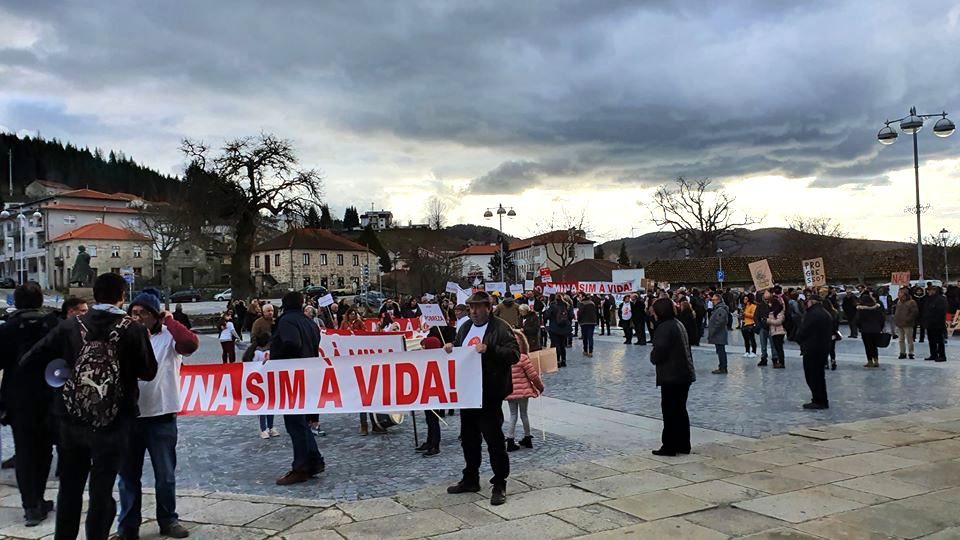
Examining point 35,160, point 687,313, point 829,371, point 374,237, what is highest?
point 35,160

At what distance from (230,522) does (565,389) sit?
872 cm

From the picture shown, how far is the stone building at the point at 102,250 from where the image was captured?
279ft

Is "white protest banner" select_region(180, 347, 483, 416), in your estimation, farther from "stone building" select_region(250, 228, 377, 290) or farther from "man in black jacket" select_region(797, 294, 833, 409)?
"stone building" select_region(250, 228, 377, 290)

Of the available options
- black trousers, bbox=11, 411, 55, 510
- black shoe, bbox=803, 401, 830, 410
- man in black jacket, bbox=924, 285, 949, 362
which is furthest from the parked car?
black trousers, bbox=11, 411, 55, 510

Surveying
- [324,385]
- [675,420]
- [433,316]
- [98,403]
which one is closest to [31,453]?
[98,403]

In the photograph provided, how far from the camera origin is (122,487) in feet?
17.6

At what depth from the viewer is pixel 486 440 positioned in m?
6.27

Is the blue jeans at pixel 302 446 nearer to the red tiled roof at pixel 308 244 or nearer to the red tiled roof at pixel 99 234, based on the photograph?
the red tiled roof at pixel 99 234

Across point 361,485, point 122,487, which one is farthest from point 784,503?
point 122,487

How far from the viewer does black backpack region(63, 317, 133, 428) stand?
4445 mm

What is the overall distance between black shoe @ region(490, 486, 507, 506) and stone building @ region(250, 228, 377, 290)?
92175 millimetres

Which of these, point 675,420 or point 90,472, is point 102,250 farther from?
point 90,472

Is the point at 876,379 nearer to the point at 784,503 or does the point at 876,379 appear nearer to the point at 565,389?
the point at 565,389

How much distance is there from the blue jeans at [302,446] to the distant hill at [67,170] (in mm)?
160101
